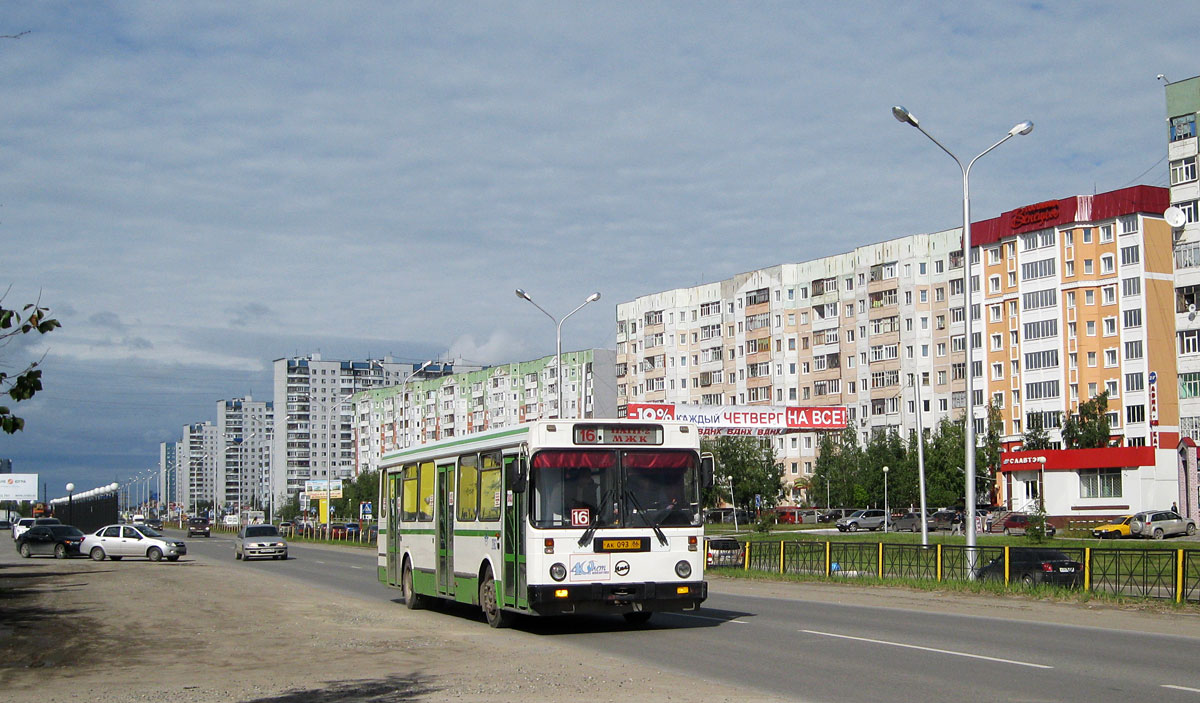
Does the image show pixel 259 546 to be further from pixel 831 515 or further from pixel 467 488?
pixel 831 515

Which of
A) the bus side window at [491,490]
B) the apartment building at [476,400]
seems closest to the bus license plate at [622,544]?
the bus side window at [491,490]

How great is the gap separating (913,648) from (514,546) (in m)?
5.46

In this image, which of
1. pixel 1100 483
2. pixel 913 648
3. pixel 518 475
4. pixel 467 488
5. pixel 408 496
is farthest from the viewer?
pixel 1100 483

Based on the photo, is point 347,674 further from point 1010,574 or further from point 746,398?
point 746,398

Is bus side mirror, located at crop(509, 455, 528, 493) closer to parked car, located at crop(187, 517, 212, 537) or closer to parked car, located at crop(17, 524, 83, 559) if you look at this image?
parked car, located at crop(17, 524, 83, 559)

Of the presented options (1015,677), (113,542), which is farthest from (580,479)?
(113,542)

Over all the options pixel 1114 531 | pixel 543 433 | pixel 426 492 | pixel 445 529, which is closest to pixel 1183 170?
pixel 1114 531

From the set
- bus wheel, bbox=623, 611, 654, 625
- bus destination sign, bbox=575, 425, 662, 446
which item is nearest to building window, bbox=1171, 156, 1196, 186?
bus wheel, bbox=623, 611, 654, 625

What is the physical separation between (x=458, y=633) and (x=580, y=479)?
9.95 feet

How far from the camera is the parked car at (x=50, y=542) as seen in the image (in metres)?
53.7

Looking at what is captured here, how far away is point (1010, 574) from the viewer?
25.8 metres

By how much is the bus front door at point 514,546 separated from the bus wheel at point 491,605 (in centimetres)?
64

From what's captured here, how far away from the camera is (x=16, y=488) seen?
132 m

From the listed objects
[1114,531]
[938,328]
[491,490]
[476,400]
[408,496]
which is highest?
[938,328]
